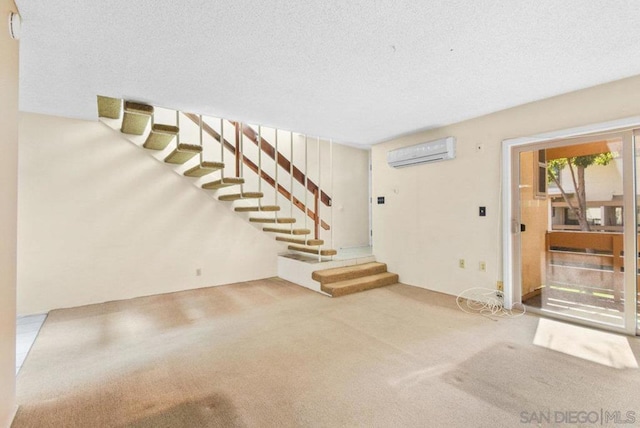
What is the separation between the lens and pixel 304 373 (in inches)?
81.0

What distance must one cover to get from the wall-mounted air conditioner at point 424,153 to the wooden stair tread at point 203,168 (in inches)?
99.2

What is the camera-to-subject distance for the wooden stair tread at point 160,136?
3.16 m

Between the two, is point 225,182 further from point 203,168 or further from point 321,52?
point 321,52

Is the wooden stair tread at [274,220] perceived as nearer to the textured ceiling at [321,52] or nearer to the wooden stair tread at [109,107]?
the textured ceiling at [321,52]

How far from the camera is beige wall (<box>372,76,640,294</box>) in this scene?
9.43 ft

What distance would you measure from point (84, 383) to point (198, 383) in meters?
0.75

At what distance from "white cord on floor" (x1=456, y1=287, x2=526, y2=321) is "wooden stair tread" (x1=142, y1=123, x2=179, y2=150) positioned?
3786 mm

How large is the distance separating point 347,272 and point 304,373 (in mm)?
2396

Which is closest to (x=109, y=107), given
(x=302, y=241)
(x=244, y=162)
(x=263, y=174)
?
(x=244, y=162)

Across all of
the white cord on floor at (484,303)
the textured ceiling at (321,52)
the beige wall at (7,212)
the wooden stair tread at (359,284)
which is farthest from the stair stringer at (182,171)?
the white cord on floor at (484,303)

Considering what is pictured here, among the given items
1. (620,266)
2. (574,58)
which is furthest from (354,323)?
(574,58)

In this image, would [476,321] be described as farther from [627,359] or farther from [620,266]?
[620,266]

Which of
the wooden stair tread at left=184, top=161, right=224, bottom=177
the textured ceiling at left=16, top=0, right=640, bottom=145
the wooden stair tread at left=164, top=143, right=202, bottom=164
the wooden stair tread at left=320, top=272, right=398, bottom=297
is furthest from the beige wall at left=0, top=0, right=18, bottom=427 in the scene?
the wooden stair tread at left=320, top=272, right=398, bottom=297

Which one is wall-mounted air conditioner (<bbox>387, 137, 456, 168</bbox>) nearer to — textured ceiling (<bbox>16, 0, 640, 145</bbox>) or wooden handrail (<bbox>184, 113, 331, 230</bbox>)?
textured ceiling (<bbox>16, 0, 640, 145</bbox>)
